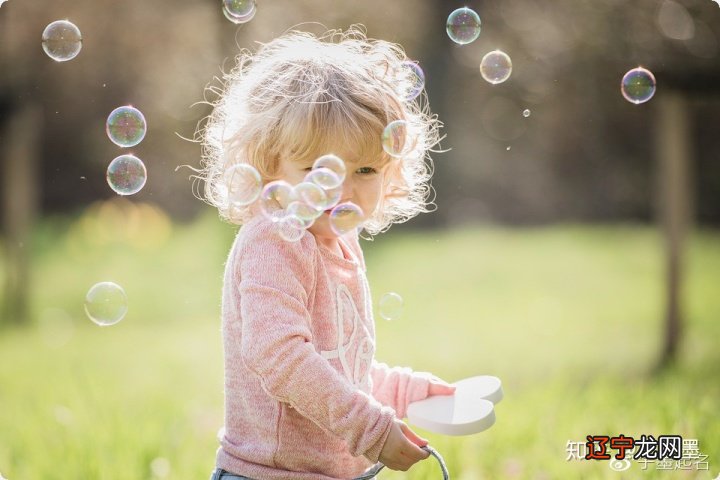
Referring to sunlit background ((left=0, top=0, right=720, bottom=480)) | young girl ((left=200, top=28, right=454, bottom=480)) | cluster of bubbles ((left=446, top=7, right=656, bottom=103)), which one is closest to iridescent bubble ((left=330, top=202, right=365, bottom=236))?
young girl ((left=200, top=28, right=454, bottom=480))

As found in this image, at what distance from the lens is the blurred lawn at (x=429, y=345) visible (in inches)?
124

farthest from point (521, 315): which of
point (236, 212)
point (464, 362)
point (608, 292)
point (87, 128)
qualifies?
point (87, 128)

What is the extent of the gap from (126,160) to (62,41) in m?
0.55

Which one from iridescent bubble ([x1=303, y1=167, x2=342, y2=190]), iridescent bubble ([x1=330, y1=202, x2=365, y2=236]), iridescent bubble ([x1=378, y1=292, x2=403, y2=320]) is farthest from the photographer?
iridescent bubble ([x1=378, y1=292, x2=403, y2=320])

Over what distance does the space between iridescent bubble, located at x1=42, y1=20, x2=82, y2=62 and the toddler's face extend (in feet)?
4.44

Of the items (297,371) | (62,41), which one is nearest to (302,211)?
(297,371)

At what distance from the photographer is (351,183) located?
2.09m

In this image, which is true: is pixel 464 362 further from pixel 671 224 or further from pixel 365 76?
pixel 365 76

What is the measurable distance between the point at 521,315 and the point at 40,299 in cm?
396

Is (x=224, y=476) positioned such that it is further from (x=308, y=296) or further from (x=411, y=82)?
(x=411, y=82)

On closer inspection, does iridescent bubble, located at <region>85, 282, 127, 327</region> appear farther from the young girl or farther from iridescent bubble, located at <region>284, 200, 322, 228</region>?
iridescent bubble, located at <region>284, 200, 322, 228</region>

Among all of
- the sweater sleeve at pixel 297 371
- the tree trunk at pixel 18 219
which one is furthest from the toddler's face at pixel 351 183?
the tree trunk at pixel 18 219

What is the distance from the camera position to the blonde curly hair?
82.0 inches

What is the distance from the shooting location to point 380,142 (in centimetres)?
213
